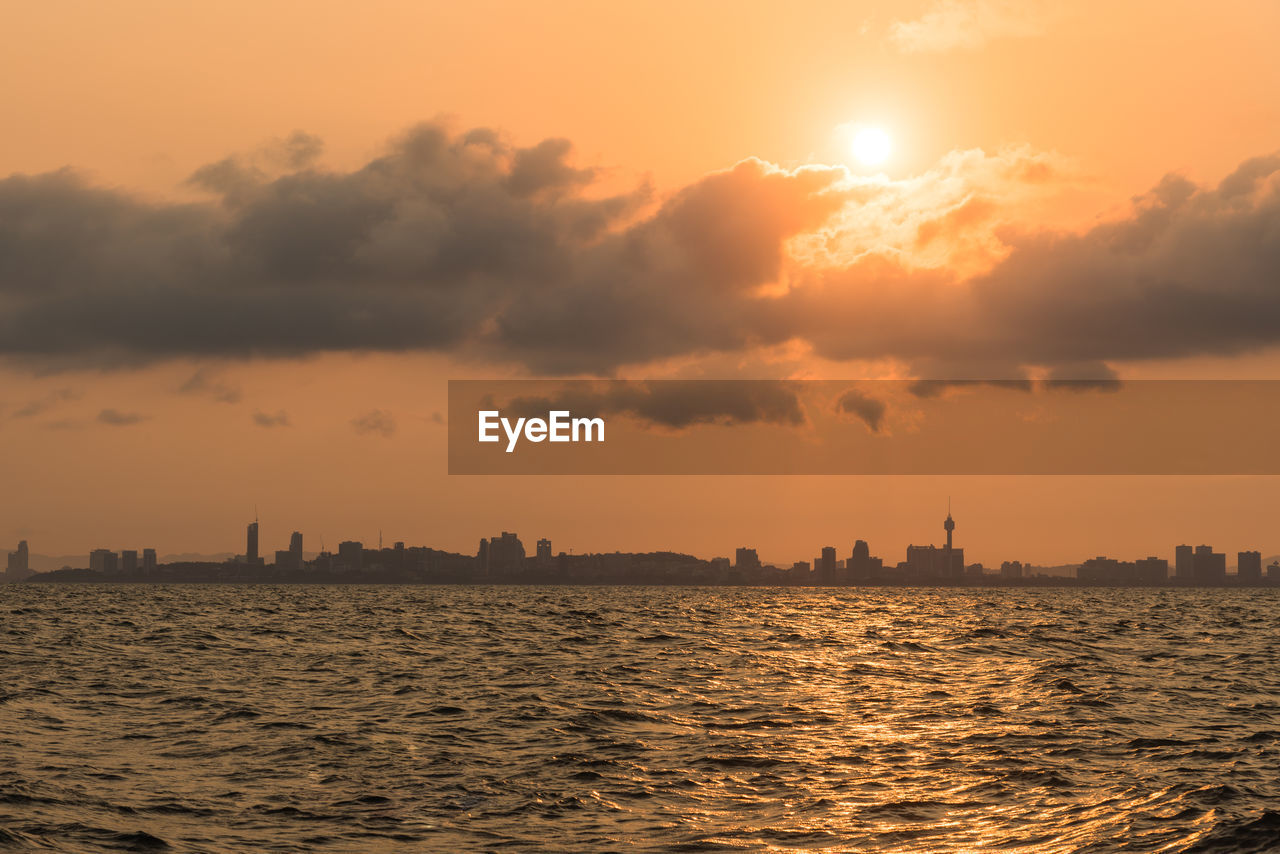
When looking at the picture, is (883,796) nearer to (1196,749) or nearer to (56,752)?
(1196,749)

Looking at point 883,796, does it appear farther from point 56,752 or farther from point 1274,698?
point 1274,698

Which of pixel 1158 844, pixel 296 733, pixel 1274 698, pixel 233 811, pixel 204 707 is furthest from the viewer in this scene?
pixel 1274 698

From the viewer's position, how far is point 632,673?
50.9 meters

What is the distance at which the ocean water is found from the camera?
2262cm

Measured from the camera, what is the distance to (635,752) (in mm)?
31094

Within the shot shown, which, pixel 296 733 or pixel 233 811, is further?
pixel 296 733

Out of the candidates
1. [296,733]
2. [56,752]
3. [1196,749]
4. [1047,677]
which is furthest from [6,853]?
[1047,677]

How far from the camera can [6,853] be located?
20.4 meters

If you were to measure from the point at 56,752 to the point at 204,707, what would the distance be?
349 inches

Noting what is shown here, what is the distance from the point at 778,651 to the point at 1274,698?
90.6ft

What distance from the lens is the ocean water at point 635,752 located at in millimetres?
22625

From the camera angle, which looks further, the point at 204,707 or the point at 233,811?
the point at 204,707

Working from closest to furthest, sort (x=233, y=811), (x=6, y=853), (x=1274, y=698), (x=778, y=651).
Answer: (x=6, y=853) → (x=233, y=811) → (x=1274, y=698) → (x=778, y=651)

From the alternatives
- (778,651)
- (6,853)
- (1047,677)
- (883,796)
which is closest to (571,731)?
(883,796)
